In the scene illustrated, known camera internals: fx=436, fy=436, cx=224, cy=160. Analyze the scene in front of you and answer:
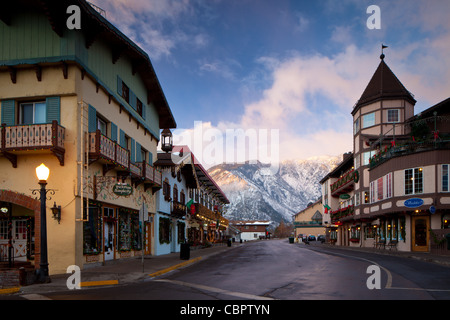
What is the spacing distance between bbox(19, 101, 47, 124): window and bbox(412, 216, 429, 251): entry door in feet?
92.2

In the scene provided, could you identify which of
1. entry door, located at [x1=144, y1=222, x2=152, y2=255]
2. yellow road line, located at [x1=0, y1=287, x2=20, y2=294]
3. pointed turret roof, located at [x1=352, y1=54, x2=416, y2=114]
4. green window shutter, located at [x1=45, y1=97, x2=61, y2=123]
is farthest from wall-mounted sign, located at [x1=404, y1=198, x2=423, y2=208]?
yellow road line, located at [x1=0, y1=287, x2=20, y2=294]

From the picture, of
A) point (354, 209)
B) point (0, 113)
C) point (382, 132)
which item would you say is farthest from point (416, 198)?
point (0, 113)

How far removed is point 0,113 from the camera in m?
17.6

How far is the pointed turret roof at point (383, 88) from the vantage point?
1734 inches

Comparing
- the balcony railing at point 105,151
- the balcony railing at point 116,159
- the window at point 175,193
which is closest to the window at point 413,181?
the window at point 175,193

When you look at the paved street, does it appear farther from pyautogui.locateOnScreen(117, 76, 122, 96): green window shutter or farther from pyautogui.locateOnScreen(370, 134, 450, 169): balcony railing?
pyautogui.locateOnScreen(370, 134, 450, 169): balcony railing

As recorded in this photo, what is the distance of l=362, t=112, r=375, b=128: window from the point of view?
45.2 m

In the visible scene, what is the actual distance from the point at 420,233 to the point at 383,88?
17227 millimetres

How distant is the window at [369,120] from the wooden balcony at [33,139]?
35.7 m

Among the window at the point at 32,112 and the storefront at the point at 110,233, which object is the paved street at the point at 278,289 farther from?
the window at the point at 32,112

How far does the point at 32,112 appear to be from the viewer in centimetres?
1781
